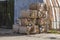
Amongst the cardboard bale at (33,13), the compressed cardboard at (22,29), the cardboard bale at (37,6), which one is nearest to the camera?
the compressed cardboard at (22,29)

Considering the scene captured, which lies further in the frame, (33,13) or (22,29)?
(33,13)

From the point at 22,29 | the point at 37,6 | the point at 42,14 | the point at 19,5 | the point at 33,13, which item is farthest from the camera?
the point at 19,5

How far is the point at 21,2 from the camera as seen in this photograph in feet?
56.4

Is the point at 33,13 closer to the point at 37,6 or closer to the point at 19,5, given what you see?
the point at 37,6

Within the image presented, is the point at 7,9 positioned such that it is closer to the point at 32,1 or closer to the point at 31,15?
the point at 32,1

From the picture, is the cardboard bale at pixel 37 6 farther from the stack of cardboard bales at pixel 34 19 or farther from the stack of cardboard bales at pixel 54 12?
the stack of cardboard bales at pixel 54 12

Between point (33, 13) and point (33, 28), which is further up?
point (33, 13)

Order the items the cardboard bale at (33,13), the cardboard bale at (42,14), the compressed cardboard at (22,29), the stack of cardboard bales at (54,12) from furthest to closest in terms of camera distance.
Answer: the stack of cardboard bales at (54,12)
the cardboard bale at (42,14)
the cardboard bale at (33,13)
the compressed cardboard at (22,29)

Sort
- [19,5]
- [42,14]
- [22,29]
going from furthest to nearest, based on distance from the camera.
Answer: [19,5]
[42,14]
[22,29]

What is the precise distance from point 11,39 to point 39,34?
2.68 meters

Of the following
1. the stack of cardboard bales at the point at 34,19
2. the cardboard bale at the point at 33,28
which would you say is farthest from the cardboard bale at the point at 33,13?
the cardboard bale at the point at 33,28

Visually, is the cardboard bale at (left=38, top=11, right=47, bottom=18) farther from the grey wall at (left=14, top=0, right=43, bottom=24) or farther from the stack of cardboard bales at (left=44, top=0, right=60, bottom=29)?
the grey wall at (left=14, top=0, right=43, bottom=24)

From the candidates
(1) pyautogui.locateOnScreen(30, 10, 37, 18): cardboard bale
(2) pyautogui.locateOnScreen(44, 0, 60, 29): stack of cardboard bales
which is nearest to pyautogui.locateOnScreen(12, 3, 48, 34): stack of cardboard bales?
(1) pyautogui.locateOnScreen(30, 10, 37, 18): cardboard bale

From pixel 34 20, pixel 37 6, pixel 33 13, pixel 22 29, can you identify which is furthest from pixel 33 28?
pixel 37 6
